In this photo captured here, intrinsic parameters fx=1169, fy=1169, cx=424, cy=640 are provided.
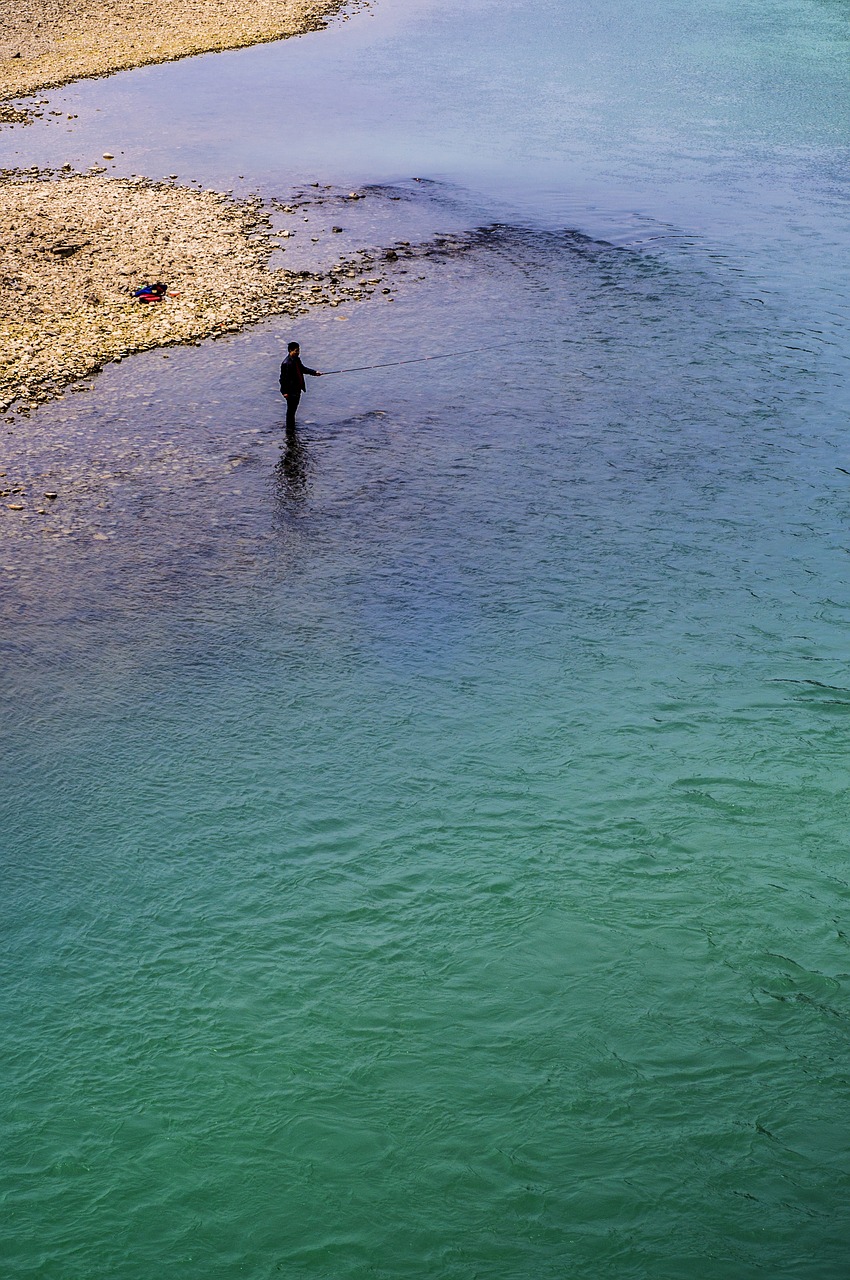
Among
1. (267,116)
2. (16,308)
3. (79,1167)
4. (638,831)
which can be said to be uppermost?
(267,116)

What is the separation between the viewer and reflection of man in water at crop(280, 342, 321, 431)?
22.8 m

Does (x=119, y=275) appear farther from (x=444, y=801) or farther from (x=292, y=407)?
(x=444, y=801)

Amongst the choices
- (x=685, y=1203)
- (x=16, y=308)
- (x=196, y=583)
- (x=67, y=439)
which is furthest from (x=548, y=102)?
(x=685, y=1203)

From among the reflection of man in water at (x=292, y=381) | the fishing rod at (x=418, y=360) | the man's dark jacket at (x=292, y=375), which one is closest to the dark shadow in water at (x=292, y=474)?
the reflection of man in water at (x=292, y=381)

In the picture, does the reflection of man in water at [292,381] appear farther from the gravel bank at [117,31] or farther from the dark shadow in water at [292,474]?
the gravel bank at [117,31]

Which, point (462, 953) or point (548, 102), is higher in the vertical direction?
point (548, 102)

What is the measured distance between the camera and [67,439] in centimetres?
2342

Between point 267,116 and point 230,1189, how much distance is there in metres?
44.5

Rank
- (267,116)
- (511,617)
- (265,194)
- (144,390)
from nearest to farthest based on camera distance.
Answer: (511,617) < (144,390) < (265,194) < (267,116)

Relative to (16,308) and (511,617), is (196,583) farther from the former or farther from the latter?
(16,308)

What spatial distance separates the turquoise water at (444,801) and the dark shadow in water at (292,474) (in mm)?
132

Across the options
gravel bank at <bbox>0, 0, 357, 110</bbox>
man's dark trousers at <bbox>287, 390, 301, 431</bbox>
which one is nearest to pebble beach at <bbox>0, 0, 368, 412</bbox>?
man's dark trousers at <bbox>287, 390, 301, 431</bbox>

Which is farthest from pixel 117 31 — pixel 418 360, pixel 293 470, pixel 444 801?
pixel 444 801

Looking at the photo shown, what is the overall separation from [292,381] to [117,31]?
42.0m
